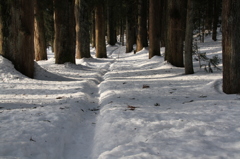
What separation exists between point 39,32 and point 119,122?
475 inches

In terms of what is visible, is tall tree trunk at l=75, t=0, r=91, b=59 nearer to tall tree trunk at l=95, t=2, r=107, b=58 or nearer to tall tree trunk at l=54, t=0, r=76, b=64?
tall tree trunk at l=95, t=2, r=107, b=58

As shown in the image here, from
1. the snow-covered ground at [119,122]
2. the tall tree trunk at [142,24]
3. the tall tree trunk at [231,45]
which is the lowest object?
the snow-covered ground at [119,122]

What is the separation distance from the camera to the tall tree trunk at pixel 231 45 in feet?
16.9

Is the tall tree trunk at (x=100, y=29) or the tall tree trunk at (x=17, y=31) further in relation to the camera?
the tall tree trunk at (x=100, y=29)

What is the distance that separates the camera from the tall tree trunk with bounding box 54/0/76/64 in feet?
36.2

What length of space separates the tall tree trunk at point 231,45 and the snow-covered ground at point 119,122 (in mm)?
373

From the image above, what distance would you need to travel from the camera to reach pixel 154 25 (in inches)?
572

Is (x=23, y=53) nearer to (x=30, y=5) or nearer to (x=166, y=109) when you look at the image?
(x=30, y=5)

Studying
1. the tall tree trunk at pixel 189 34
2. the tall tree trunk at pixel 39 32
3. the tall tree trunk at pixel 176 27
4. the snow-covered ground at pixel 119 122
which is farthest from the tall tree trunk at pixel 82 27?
the snow-covered ground at pixel 119 122

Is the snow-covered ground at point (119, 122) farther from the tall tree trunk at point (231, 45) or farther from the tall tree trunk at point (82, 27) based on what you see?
the tall tree trunk at point (82, 27)

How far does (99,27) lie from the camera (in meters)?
17.2

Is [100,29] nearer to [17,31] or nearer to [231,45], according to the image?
[17,31]

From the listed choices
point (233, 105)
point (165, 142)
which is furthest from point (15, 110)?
point (233, 105)

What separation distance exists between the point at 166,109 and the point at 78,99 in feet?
7.06
